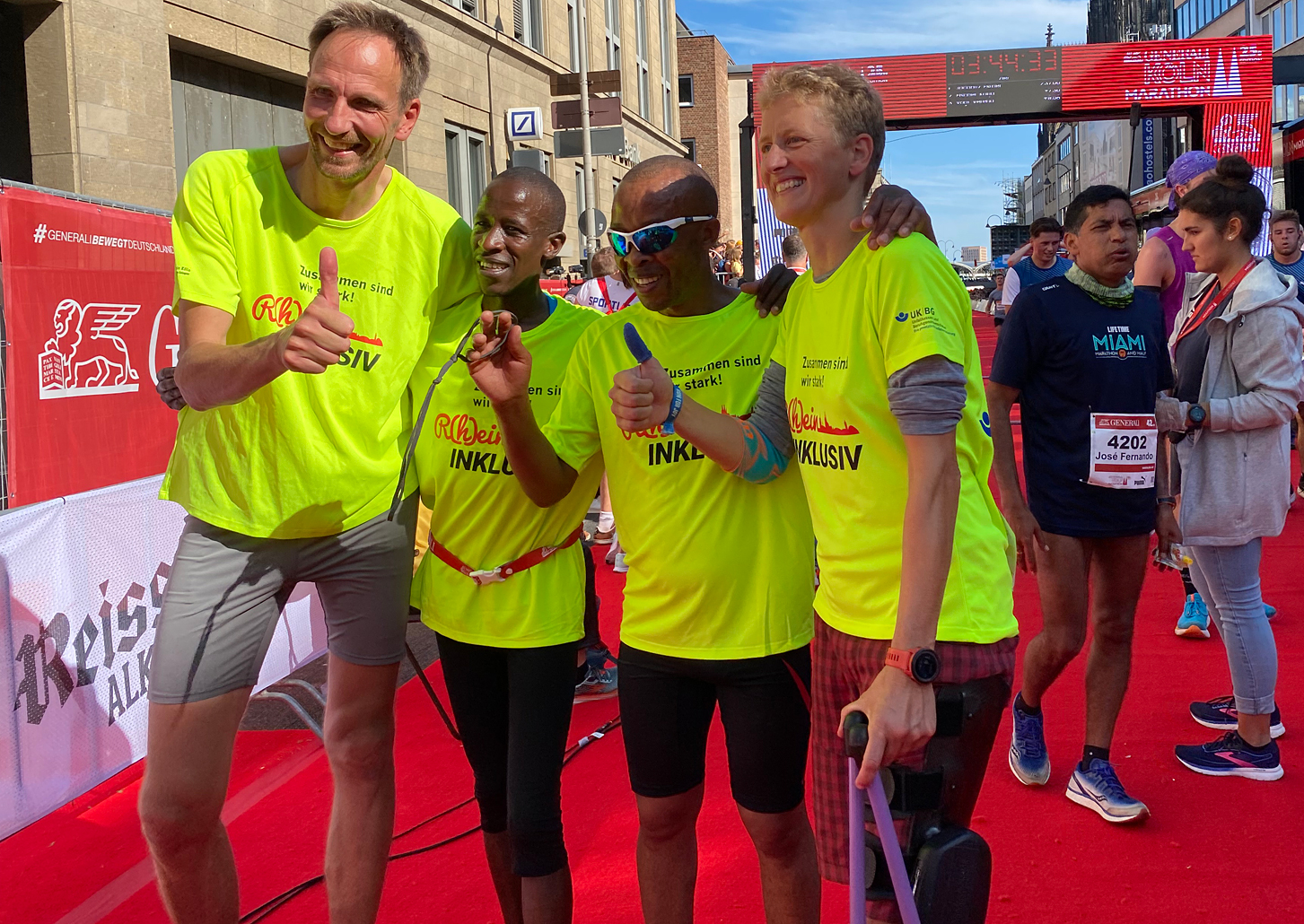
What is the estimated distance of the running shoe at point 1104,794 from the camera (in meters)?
3.51

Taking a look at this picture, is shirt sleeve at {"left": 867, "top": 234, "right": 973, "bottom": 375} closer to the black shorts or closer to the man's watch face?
Answer: the man's watch face

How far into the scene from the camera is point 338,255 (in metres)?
2.53

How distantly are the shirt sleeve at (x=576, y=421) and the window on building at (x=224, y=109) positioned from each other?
30.2 ft

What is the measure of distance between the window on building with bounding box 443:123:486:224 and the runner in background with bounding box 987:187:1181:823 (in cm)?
1605

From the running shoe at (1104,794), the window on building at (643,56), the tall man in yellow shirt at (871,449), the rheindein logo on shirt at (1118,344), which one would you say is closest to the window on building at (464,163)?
the window on building at (643,56)

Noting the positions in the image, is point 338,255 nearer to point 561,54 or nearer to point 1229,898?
point 1229,898

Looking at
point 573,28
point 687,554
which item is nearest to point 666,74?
point 573,28

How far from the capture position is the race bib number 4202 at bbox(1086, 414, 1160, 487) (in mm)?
3543

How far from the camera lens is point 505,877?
2674 mm

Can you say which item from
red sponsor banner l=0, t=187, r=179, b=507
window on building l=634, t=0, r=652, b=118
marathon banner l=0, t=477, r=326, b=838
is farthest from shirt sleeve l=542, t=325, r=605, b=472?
window on building l=634, t=0, r=652, b=118

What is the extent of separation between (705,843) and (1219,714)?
2.20 metres

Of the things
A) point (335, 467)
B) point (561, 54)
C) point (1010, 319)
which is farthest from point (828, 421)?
point (561, 54)

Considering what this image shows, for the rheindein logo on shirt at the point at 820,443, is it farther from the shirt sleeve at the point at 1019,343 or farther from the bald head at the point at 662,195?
the shirt sleeve at the point at 1019,343

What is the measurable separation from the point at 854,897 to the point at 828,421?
0.84 meters
